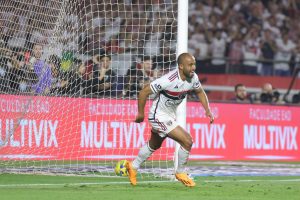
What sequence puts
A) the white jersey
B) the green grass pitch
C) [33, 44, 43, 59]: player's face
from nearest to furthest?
the green grass pitch → the white jersey → [33, 44, 43, 59]: player's face

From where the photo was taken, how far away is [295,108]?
20.9 m

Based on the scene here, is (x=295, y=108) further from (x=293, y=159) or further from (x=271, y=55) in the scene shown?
(x=271, y=55)

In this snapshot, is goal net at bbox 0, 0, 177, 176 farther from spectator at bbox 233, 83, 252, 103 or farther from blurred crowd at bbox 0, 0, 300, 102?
spectator at bbox 233, 83, 252, 103

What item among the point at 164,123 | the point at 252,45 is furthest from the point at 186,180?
the point at 252,45

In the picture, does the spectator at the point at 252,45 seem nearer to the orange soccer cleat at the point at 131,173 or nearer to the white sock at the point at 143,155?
the white sock at the point at 143,155

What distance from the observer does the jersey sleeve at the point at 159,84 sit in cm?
1268

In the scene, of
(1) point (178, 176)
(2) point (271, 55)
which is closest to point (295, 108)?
(2) point (271, 55)

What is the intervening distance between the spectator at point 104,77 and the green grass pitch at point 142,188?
7.71ft

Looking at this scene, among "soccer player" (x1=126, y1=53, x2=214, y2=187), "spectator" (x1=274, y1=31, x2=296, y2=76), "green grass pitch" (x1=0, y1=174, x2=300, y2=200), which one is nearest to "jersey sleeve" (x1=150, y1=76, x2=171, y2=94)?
"soccer player" (x1=126, y1=53, x2=214, y2=187)

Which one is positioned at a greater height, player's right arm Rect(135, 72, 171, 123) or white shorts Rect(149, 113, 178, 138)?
player's right arm Rect(135, 72, 171, 123)

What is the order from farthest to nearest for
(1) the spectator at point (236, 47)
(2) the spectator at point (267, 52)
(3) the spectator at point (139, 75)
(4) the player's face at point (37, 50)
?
(1) the spectator at point (236, 47) → (2) the spectator at point (267, 52) → (3) the spectator at point (139, 75) → (4) the player's face at point (37, 50)

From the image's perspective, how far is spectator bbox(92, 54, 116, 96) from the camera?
1641 cm

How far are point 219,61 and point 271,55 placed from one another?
328 cm

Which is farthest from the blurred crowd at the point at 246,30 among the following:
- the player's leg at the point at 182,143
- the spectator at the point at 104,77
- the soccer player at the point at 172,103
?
the player's leg at the point at 182,143
